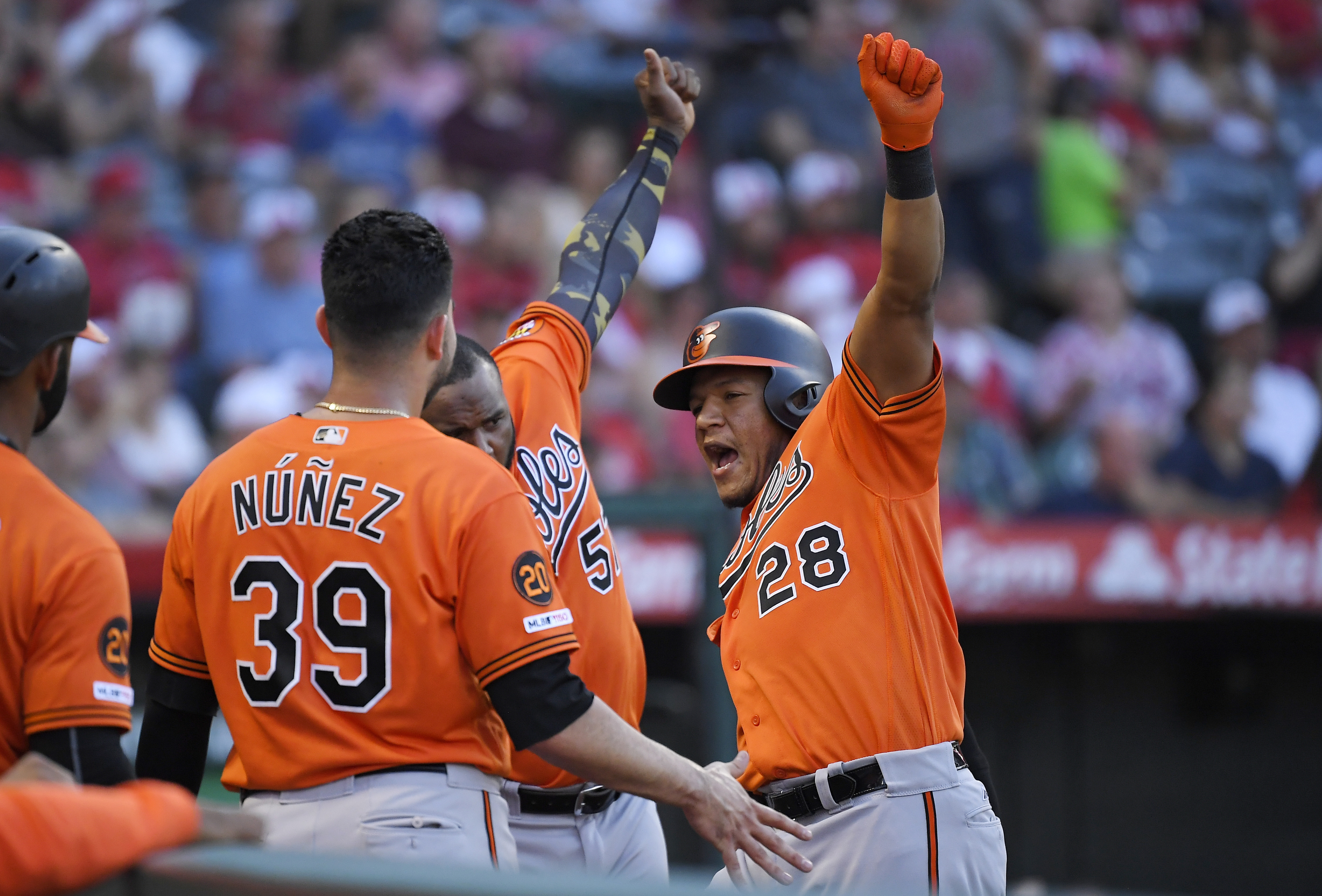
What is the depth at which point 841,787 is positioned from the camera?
2.70 meters

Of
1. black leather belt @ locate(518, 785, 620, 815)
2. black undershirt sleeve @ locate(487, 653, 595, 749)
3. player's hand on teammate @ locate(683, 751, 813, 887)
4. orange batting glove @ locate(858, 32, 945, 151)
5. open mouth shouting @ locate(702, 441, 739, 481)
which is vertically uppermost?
orange batting glove @ locate(858, 32, 945, 151)

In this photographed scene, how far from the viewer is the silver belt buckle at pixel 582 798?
11.0ft

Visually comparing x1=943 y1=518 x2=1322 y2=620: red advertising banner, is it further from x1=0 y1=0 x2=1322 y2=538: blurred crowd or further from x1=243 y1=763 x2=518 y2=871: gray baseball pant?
x1=243 y1=763 x2=518 y2=871: gray baseball pant

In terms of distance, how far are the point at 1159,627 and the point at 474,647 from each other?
493 centimetres

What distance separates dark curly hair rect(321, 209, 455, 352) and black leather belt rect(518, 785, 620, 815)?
139 centimetres

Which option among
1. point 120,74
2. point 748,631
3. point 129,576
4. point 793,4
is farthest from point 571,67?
point 748,631

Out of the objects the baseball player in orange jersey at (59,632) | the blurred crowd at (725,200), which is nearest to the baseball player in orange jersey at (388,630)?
the baseball player in orange jersey at (59,632)

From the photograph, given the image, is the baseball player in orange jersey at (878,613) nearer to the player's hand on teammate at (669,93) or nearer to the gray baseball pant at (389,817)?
the gray baseball pant at (389,817)

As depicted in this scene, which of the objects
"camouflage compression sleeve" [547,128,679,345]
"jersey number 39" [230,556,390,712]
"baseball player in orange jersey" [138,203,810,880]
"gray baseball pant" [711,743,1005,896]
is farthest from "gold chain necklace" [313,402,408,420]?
"camouflage compression sleeve" [547,128,679,345]

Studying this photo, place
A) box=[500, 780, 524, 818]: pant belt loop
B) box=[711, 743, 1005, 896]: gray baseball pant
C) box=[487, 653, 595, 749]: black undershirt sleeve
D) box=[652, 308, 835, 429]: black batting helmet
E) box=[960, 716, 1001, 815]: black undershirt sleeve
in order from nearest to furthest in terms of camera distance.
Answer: box=[487, 653, 595, 749]: black undershirt sleeve, box=[711, 743, 1005, 896]: gray baseball pant, box=[960, 716, 1001, 815]: black undershirt sleeve, box=[652, 308, 835, 429]: black batting helmet, box=[500, 780, 524, 818]: pant belt loop

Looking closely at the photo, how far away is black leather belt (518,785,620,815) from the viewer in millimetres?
3350

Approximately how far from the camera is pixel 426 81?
880cm

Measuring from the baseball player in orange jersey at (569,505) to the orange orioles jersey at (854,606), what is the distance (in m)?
0.61

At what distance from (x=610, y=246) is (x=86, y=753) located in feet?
7.23
